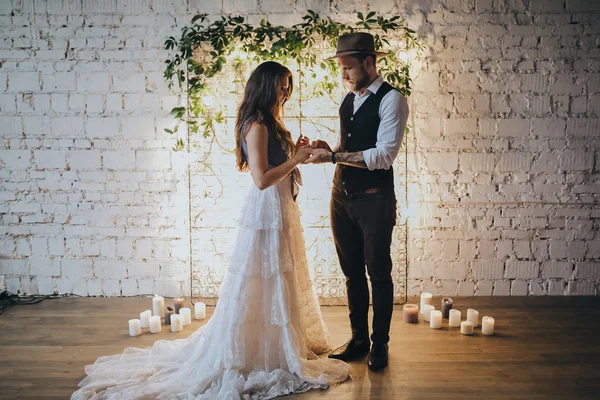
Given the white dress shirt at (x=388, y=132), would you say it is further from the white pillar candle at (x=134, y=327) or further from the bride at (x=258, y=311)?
the white pillar candle at (x=134, y=327)

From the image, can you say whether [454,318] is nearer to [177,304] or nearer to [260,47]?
[177,304]

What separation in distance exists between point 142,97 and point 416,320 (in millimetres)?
2620

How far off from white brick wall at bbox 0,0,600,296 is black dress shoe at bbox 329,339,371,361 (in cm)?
117

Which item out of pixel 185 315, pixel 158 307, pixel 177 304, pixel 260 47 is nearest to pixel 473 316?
pixel 185 315

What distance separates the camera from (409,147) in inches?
157

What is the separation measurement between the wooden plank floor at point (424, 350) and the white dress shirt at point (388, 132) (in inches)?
45.3

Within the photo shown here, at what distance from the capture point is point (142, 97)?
3992 millimetres

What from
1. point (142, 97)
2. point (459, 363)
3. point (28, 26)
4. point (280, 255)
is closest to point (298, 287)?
point (280, 255)

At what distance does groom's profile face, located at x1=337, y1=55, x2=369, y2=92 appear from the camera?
2803 millimetres

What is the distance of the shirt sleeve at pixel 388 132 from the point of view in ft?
8.89

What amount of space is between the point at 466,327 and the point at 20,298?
336 centimetres

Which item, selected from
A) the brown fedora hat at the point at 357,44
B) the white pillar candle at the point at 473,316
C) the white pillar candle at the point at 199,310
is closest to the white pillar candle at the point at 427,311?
the white pillar candle at the point at 473,316

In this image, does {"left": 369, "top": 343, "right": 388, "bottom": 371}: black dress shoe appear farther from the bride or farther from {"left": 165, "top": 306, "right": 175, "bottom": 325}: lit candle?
{"left": 165, "top": 306, "right": 175, "bottom": 325}: lit candle

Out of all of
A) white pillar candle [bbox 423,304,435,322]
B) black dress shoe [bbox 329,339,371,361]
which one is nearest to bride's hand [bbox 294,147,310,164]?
black dress shoe [bbox 329,339,371,361]
